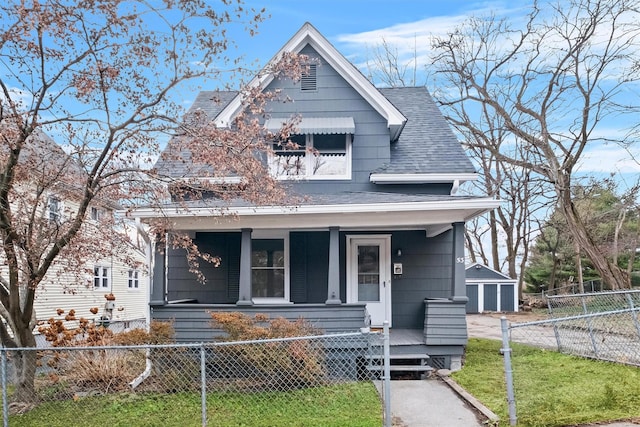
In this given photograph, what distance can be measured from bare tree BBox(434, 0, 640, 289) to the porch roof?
9424 mm

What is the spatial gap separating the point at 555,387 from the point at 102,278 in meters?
17.6

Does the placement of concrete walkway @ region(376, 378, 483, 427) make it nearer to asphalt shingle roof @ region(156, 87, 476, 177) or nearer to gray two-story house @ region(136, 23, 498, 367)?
Answer: gray two-story house @ region(136, 23, 498, 367)

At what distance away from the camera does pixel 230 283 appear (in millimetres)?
10570

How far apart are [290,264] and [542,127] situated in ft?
38.4

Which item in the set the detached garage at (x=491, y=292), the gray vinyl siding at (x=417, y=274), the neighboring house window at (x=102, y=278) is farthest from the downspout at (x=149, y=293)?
the detached garage at (x=491, y=292)

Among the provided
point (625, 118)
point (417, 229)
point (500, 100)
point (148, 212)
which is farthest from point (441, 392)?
point (500, 100)

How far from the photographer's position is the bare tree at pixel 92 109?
19.4ft

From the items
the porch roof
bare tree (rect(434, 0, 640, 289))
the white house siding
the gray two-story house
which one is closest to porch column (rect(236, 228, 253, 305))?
the porch roof

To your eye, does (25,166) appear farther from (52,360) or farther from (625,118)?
(625,118)

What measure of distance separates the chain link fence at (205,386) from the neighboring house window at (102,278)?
1159 centimetres

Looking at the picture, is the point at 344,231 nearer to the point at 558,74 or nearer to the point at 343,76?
the point at 343,76

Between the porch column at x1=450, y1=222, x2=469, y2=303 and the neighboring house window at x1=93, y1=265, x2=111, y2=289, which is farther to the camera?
the neighboring house window at x1=93, y1=265, x2=111, y2=289

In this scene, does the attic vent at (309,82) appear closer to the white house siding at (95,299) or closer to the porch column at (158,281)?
the porch column at (158,281)

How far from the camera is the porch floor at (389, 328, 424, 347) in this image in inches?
336
